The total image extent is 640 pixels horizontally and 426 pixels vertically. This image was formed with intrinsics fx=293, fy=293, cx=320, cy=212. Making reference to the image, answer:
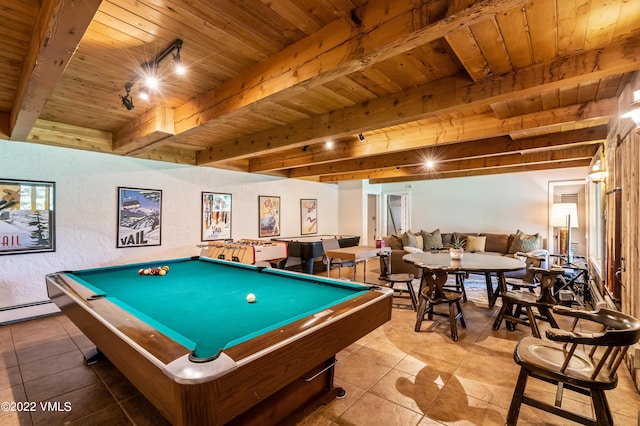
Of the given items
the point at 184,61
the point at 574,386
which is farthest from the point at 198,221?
the point at 574,386

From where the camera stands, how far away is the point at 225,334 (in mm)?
1407

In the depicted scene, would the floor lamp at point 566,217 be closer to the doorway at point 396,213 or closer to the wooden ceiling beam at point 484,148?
the wooden ceiling beam at point 484,148

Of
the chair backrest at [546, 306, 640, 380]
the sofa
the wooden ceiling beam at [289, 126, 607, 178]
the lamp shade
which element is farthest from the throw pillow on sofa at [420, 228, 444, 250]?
the chair backrest at [546, 306, 640, 380]

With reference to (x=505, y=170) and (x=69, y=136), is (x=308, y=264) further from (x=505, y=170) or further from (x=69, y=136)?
(x=505, y=170)

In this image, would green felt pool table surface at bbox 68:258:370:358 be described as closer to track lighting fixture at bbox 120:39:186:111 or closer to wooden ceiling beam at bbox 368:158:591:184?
track lighting fixture at bbox 120:39:186:111

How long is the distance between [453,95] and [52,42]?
2.64m

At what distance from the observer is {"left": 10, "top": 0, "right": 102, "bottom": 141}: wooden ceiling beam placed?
51.8 inches

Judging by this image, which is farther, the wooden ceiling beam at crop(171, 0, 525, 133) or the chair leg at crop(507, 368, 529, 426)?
the chair leg at crop(507, 368, 529, 426)

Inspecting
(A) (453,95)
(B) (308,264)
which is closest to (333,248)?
(B) (308,264)

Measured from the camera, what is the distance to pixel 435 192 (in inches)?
320

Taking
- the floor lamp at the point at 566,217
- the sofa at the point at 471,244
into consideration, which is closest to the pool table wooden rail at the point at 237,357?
the sofa at the point at 471,244

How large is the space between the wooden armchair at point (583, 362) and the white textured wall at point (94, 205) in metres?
5.01

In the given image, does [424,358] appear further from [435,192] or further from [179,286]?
[435,192]

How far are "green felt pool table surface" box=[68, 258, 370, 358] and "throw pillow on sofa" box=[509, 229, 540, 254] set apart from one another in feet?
18.2
